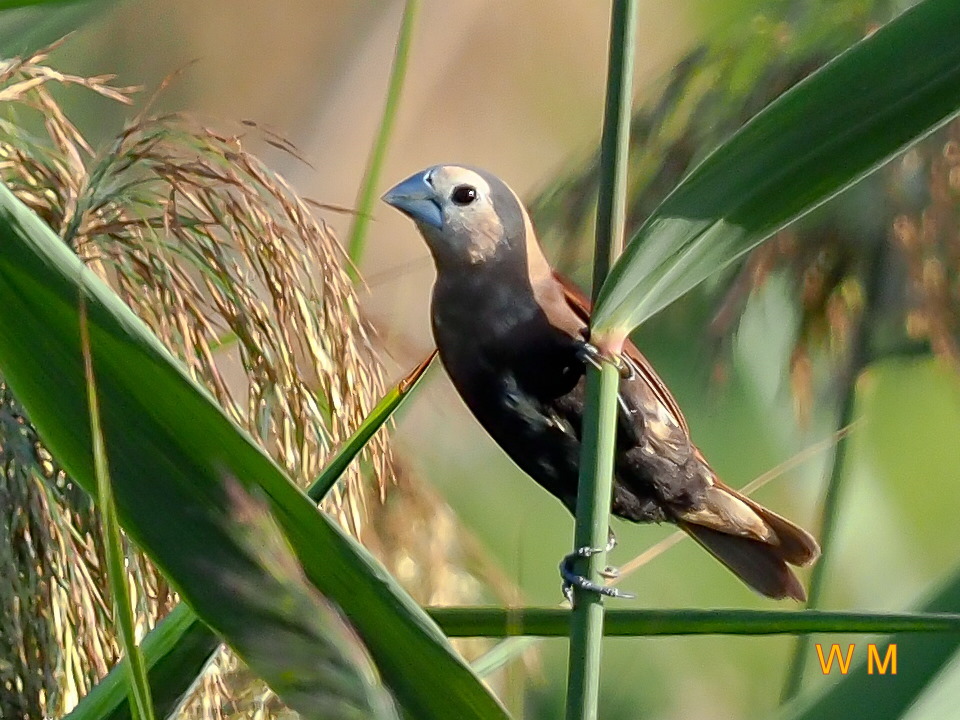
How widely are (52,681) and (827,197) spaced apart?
427 mm

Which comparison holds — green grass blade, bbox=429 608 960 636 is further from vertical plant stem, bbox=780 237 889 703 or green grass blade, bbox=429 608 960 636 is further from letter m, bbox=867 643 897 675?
vertical plant stem, bbox=780 237 889 703

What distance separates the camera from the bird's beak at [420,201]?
61 cm

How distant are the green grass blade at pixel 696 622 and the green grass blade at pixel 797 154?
11 cm

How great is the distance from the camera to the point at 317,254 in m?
0.59

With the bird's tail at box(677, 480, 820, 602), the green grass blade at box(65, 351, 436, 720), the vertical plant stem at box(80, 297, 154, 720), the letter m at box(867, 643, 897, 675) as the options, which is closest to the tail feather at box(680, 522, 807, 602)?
the bird's tail at box(677, 480, 820, 602)

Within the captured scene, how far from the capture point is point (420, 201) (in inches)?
24.7

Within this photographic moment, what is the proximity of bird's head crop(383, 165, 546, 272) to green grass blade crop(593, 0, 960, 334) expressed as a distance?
0.22 meters

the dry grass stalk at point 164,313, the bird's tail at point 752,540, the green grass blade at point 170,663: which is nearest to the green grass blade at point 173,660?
the green grass blade at point 170,663

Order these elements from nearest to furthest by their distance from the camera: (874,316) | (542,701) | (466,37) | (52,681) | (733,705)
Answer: (52,681)
(874,316)
(542,701)
(733,705)
(466,37)

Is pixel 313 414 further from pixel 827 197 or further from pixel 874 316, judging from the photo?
A: pixel 874 316

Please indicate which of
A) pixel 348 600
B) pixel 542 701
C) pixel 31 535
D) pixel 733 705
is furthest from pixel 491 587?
pixel 733 705

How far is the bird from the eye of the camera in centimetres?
62

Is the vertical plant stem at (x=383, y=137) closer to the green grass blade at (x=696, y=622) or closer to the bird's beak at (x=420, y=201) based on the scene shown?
the bird's beak at (x=420, y=201)

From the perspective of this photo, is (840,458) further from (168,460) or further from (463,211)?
(168,460)
